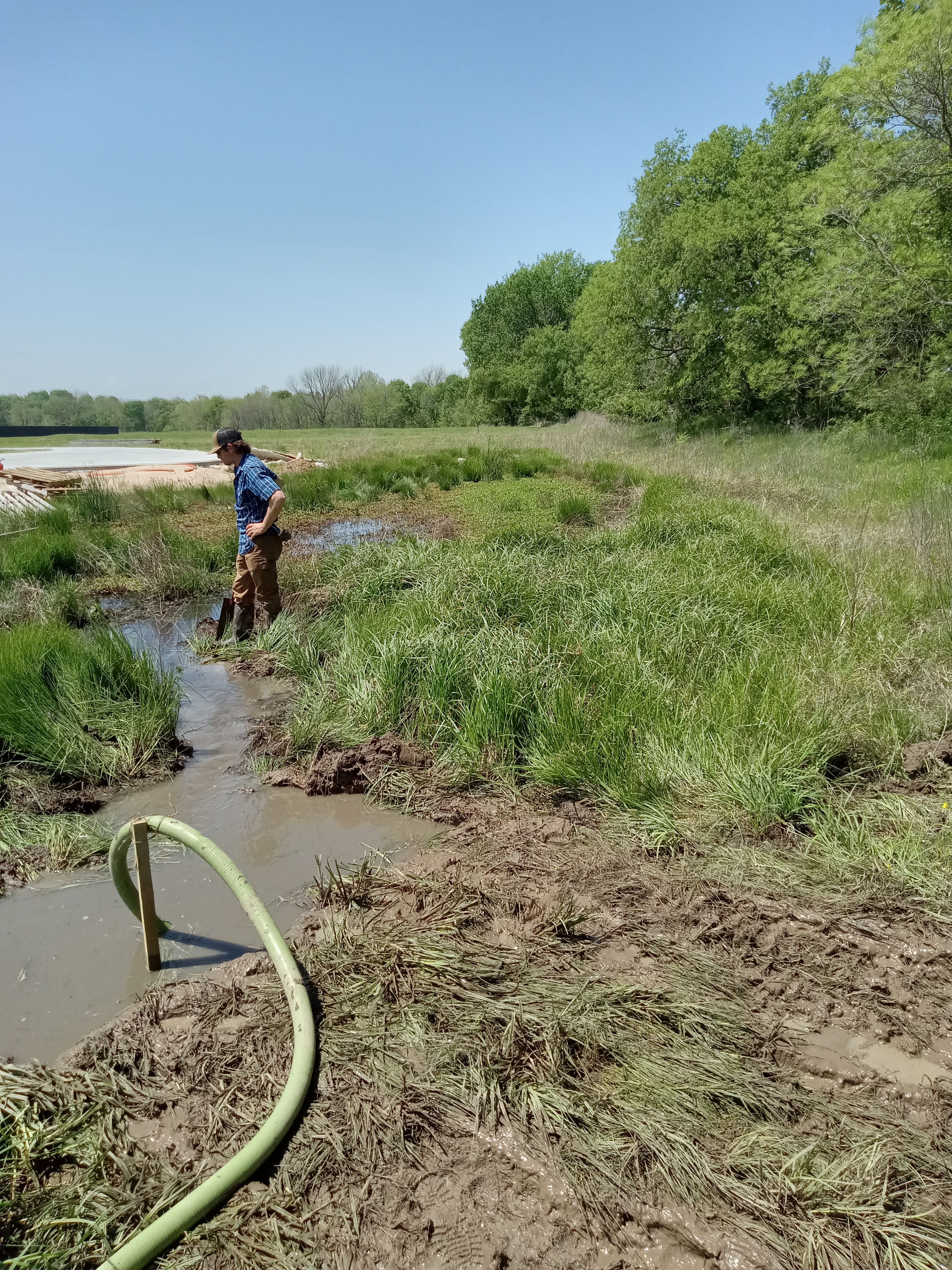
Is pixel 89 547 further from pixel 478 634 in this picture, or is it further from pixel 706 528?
pixel 706 528

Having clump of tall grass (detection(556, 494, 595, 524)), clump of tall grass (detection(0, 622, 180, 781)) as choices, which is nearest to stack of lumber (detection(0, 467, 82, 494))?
clump of tall grass (detection(556, 494, 595, 524))

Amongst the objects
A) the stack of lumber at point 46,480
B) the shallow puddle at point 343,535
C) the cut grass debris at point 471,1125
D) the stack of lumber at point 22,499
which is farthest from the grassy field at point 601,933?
the stack of lumber at point 46,480

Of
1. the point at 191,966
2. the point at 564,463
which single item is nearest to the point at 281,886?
the point at 191,966

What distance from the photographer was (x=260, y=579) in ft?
23.8

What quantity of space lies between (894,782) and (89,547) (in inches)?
387

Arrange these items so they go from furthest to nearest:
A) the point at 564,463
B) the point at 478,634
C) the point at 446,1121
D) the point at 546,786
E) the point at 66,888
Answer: the point at 564,463, the point at 478,634, the point at 546,786, the point at 66,888, the point at 446,1121

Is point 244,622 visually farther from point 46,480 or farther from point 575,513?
point 46,480

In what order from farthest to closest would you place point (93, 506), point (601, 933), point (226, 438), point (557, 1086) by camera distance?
1. point (93, 506)
2. point (226, 438)
3. point (601, 933)
4. point (557, 1086)

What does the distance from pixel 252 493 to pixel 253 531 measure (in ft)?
1.24

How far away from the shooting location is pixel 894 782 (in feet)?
14.1

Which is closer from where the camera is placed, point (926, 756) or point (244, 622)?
point (926, 756)

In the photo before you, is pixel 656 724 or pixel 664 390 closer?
pixel 656 724

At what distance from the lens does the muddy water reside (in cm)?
306

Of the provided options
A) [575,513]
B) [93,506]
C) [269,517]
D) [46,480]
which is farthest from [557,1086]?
[46,480]
